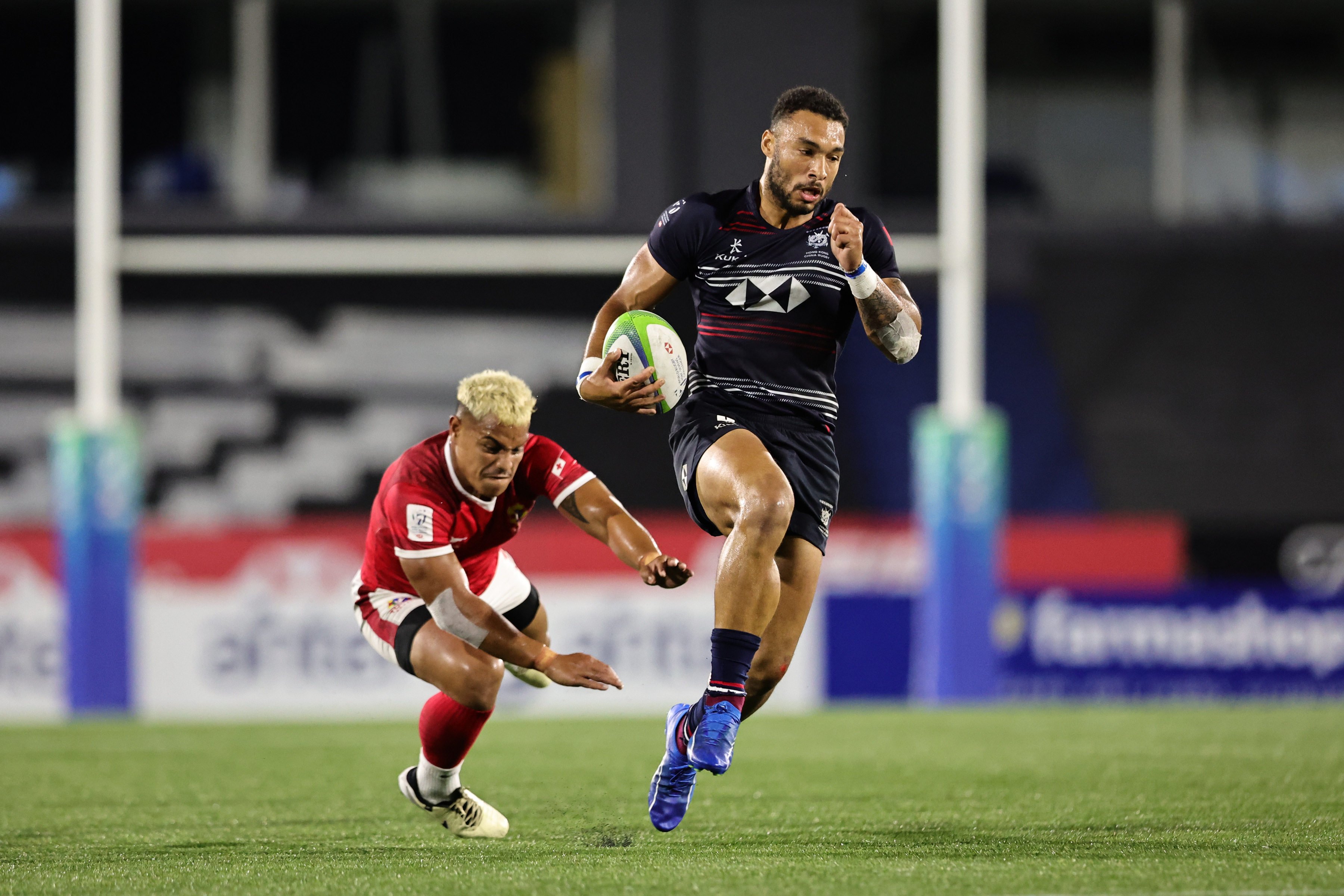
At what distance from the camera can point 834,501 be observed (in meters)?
5.78

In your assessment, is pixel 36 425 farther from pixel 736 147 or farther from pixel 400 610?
pixel 400 610

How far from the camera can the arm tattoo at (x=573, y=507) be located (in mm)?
5402

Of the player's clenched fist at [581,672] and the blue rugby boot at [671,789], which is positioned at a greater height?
the player's clenched fist at [581,672]

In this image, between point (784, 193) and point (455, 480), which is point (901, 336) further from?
point (455, 480)

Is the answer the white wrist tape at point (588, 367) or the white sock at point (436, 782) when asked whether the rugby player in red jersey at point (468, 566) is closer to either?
the white sock at point (436, 782)

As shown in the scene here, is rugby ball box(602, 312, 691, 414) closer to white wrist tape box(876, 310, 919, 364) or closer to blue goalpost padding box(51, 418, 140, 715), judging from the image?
white wrist tape box(876, 310, 919, 364)

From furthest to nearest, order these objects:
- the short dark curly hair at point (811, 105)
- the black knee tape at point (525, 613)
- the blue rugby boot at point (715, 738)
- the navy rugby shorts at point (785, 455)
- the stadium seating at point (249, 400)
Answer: the stadium seating at point (249, 400), the black knee tape at point (525, 613), the navy rugby shorts at point (785, 455), the short dark curly hair at point (811, 105), the blue rugby boot at point (715, 738)

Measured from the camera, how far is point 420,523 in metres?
5.21

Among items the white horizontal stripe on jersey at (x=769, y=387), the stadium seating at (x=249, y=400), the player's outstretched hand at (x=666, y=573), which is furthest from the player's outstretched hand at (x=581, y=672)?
the stadium seating at (x=249, y=400)

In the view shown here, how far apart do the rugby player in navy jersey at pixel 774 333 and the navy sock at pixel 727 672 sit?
0.12 metres

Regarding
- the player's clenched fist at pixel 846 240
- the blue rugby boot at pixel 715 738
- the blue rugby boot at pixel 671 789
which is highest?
the player's clenched fist at pixel 846 240

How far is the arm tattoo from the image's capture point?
5402 mm

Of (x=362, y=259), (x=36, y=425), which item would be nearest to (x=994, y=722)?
(x=362, y=259)

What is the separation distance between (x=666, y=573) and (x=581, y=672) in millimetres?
358
